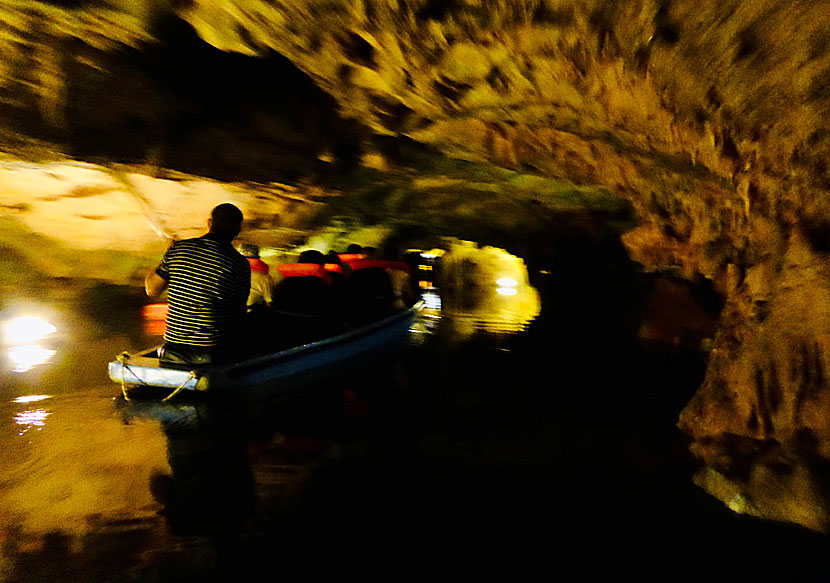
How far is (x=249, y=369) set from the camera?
15.6 feet

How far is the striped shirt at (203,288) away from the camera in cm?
416

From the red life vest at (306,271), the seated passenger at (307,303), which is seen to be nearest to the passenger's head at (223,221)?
the seated passenger at (307,303)

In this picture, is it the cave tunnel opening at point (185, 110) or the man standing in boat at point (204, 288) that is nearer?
the man standing in boat at point (204, 288)

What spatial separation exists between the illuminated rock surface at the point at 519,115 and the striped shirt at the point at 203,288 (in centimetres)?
180

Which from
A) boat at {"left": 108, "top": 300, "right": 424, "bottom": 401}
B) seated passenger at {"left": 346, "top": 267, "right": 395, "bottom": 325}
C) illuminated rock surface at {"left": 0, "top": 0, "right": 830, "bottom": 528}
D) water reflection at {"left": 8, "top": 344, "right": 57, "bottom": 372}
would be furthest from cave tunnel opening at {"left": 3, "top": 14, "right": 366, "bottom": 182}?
water reflection at {"left": 8, "top": 344, "right": 57, "bottom": 372}

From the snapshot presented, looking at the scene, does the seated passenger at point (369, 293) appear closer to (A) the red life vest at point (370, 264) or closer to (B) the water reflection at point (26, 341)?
(A) the red life vest at point (370, 264)

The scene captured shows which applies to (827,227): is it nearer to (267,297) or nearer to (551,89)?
(551,89)

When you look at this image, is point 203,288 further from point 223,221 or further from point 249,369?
point 249,369

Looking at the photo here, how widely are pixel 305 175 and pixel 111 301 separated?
8.23m

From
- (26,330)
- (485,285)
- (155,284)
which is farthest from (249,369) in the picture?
(485,285)

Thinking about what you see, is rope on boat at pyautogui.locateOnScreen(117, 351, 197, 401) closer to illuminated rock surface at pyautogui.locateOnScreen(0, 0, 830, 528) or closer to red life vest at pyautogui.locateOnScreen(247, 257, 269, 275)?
red life vest at pyautogui.locateOnScreen(247, 257, 269, 275)

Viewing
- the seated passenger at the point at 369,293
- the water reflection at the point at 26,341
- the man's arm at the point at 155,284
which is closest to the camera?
the man's arm at the point at 155,284

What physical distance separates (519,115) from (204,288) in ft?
11.2

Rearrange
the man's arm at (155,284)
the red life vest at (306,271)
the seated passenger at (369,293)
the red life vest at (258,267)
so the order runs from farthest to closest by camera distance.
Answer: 1. the seated passenger at (369,293)
2. the red life vest at (306,271)
3. the red life vest at (258,267)
4. the man's arm at (155,284)
